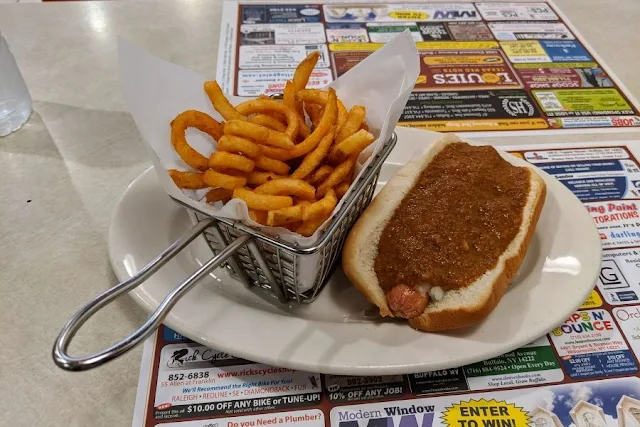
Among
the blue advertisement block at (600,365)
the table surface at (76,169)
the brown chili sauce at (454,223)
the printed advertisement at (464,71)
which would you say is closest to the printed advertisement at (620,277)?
the blue advertisement block at (600,365)

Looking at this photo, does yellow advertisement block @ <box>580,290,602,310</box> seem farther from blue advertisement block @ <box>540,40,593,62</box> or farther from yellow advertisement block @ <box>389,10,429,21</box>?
yellow advertisement block @ <box>389,10,429,21</box>

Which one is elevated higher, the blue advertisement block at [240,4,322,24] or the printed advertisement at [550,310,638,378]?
the blue advertisement block at [240,4,322,24]

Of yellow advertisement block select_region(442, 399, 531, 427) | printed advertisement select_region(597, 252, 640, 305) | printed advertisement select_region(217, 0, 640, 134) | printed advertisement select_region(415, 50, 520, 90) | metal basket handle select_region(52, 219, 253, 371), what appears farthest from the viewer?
printed advertisement select_region(415, 50, 520, 90)

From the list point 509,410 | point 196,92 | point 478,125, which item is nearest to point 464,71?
point 478,125

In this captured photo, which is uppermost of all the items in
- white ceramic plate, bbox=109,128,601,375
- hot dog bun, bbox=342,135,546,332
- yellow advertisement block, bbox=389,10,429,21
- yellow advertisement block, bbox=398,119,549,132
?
hot dog bun, bbox=342,135,546,332

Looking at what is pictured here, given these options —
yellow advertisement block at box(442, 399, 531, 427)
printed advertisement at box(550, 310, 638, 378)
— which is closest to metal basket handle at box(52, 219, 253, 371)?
yellow advertisement block at box(442, 399, 531, 427)

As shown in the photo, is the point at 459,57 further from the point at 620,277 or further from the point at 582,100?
the point at 620,277
